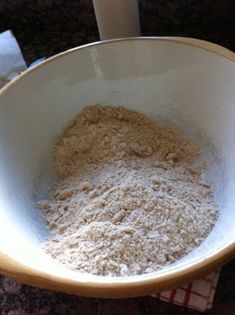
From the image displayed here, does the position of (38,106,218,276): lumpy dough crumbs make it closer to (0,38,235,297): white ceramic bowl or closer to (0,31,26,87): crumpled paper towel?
(0,38,235,297): white ceramic bowl

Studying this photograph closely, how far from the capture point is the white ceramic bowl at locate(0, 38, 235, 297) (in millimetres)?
544

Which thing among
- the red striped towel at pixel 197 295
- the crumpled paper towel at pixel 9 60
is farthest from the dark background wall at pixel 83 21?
the red striped towel at pixel 197 295

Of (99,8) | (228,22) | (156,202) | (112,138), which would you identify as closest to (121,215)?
(156,202)

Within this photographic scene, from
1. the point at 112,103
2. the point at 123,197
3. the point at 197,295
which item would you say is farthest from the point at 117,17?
the point at 197,295

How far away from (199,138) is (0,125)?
0.31 metres

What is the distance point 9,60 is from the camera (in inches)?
31.2

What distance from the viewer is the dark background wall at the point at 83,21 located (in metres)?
0.86

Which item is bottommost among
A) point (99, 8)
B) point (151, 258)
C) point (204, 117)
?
point (151, 258)

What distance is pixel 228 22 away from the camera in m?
0.87

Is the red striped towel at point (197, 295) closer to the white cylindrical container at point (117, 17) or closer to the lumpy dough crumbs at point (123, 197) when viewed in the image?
the lumpy dough crumbs at point (123, 197)

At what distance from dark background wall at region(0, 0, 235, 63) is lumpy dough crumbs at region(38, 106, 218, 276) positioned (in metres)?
0.31

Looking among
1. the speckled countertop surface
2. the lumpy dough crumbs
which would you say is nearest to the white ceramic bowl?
the lumpy dough crumbs

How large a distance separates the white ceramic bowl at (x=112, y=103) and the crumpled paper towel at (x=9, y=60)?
0.15m

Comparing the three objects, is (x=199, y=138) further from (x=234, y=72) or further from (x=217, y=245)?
(x=217, y=245)
